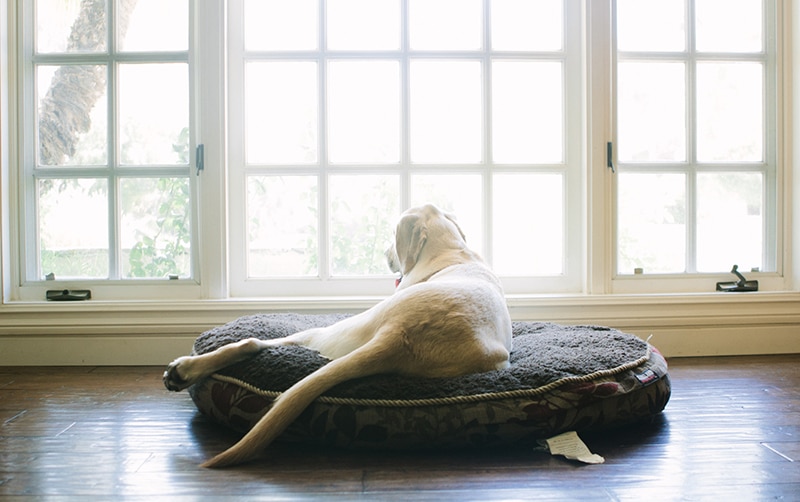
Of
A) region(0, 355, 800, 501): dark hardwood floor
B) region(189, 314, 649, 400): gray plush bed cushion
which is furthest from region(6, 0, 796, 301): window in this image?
region(0, 355, 800, 501): dark hardwood floor

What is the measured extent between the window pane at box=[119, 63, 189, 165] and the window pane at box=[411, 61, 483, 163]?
1.19 metres

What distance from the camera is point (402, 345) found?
1639 millimetres

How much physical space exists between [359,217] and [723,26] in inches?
85.8

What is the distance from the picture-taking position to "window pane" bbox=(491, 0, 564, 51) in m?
3.07

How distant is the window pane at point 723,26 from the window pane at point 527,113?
2.57ft

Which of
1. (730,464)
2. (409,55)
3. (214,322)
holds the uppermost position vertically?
(409,55)

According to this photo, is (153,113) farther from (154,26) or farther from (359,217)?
(359,217)

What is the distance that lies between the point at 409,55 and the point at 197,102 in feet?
3.65

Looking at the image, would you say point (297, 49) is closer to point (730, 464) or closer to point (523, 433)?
point (523, 433)

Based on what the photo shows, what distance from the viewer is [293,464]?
1.57 m

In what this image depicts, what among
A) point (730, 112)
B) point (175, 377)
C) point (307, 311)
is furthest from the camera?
point (730, 112)

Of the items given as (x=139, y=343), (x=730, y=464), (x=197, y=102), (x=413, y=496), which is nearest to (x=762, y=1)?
(x=730, y=464)

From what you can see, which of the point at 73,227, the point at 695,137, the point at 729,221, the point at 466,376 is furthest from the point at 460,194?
the point at 73,227


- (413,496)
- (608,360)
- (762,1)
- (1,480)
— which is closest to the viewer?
(413,496)
